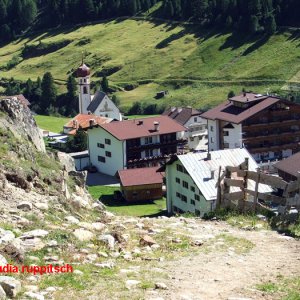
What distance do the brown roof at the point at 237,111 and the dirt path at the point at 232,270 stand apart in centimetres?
6062

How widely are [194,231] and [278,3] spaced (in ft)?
423

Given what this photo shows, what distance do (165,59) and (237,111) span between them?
63667 millimetres

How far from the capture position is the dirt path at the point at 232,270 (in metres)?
10.5

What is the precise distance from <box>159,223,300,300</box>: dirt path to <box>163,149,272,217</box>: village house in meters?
29.2

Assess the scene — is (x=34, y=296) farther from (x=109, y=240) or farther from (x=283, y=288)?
(x=283, y=288)

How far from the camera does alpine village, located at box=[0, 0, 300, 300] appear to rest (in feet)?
37.7

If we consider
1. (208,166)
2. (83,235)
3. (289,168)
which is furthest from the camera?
(289,168)

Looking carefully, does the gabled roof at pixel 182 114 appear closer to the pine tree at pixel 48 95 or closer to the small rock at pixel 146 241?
the pine tree at pixel 48 95

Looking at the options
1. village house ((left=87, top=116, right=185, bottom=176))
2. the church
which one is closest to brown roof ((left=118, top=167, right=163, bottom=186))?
village house ((left=87, top=116, right=185, bottom=176))

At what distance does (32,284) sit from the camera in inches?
411

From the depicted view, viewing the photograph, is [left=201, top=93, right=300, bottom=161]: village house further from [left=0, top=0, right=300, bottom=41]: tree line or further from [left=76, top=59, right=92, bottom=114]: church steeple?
[left=0, top=0, right=300, bottom=41]: tree line

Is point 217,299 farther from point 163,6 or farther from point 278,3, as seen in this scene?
point 163,6

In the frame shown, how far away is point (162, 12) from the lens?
15888 centimetres

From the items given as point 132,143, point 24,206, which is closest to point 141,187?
point 132,143
